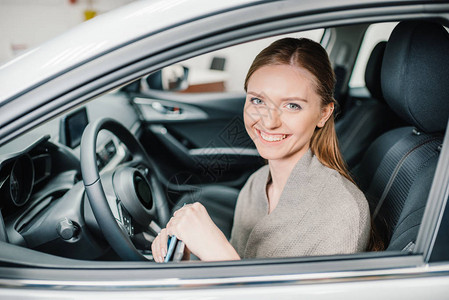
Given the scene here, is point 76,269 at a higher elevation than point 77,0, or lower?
lower

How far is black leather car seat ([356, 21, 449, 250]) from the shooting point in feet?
3.03

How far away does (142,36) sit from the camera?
0.64m

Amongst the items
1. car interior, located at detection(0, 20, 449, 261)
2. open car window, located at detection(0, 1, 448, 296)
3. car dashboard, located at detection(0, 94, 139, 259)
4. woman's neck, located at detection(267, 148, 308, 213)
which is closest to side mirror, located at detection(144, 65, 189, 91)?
open car window, located at detection(0, 1, 448, 296)

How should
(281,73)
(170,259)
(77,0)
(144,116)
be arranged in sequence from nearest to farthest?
1. (170,259)
2. (281,73)
3. (144,116)
4. (77,0)

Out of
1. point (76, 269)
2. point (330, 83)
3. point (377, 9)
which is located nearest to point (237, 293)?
point (76, 269)

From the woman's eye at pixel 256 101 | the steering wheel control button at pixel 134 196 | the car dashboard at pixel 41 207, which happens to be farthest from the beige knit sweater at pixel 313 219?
the car dashboard at pixel 41 207

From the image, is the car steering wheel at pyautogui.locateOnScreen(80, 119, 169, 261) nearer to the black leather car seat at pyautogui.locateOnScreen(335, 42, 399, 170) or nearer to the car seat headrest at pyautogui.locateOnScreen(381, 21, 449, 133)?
the car seat headrest at pyautogui.locateOnScreen(381, 21, 449, 133)

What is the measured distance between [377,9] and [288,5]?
0.16 meters

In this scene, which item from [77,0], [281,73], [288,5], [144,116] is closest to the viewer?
[288,5]

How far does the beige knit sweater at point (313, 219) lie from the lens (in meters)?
0.85

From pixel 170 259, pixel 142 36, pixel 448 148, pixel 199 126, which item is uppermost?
pixel 142 36

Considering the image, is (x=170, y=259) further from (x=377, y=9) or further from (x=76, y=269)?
(x=377, y=9)

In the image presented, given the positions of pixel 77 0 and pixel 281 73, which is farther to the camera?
pixel 77 0

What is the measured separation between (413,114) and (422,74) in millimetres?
108
